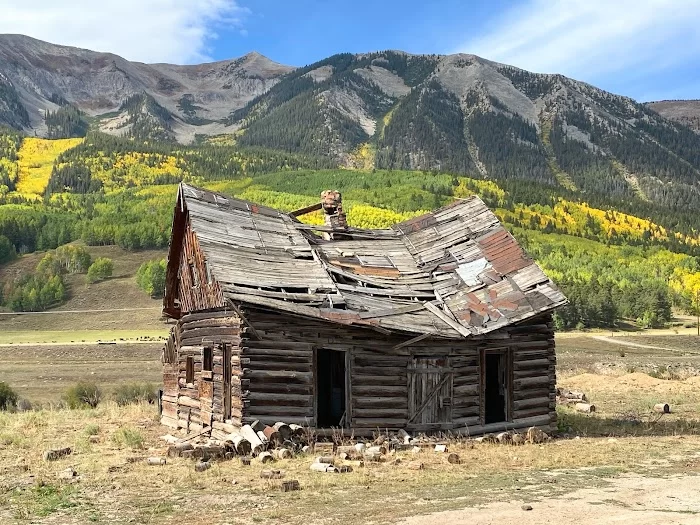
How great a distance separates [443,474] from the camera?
1346 cm

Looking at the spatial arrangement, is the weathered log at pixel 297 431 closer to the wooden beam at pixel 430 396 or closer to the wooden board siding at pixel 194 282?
the wooden beam at pixel 430 396

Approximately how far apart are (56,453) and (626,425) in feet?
45.5

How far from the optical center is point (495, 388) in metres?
21.1

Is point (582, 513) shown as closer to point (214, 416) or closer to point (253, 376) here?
point (253, 376)

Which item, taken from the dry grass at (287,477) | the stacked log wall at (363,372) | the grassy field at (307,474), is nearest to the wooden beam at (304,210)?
the stacked log wall at (363,372)

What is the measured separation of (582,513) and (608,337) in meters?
53.2


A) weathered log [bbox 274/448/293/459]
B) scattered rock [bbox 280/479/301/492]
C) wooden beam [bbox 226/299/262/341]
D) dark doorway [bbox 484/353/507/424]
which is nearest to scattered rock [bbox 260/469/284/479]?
scattered rock [bbox 280/479/301/492]

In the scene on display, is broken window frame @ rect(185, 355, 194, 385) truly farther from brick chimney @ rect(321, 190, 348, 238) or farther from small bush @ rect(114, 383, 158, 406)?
small bush @ rect(114, 383, 158, 406)

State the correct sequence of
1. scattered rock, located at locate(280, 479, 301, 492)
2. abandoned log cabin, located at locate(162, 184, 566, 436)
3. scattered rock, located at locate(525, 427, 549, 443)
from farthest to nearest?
scattered rock, located at locate(525, 427, 549, 443)
abandoned log cabin, located at locate(162, 184, 566, 436)
scattered rock, located at locate(280, 479, 301, 492)

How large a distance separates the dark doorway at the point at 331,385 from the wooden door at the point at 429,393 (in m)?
2.17

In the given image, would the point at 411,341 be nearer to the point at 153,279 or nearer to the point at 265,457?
the point at 265,457

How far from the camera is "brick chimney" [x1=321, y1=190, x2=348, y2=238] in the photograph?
22.3m

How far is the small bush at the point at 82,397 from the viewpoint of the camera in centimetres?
2722

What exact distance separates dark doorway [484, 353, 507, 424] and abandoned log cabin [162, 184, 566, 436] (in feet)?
0.15
